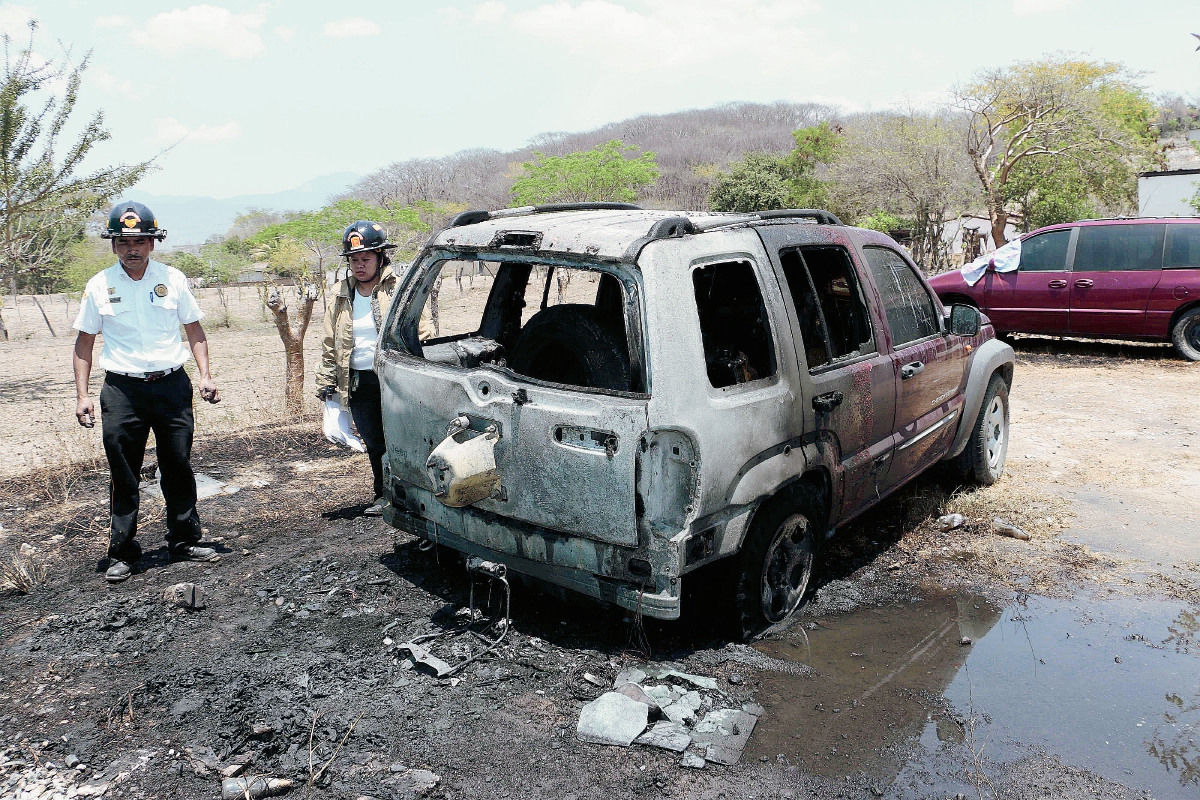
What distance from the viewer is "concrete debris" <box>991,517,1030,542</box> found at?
521 cm

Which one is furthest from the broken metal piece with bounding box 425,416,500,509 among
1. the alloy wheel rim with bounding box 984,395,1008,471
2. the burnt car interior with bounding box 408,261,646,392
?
the alloy wheel rim with bounding box 984,395,1008,471

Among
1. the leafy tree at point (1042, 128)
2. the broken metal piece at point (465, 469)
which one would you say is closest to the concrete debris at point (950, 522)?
the broken metal piece at point (465, 469)

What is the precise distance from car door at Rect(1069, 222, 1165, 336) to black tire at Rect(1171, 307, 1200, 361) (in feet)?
1.36

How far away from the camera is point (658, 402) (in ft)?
10.3

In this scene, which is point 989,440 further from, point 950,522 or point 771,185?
point 771,185

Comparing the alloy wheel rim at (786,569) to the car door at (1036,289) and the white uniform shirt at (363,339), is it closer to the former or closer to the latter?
the white uniform shirt at (363,339)

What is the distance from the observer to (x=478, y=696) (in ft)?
11.1

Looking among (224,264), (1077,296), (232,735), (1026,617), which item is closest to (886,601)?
(1026,617)

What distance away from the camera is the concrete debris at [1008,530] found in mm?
5211

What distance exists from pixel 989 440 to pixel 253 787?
5.16 meters

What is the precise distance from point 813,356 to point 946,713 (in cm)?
166

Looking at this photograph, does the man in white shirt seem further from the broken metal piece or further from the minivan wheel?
the minivan wheel

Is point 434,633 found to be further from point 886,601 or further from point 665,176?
point 665,176

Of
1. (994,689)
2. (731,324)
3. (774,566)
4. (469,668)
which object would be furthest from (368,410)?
(994,689)
